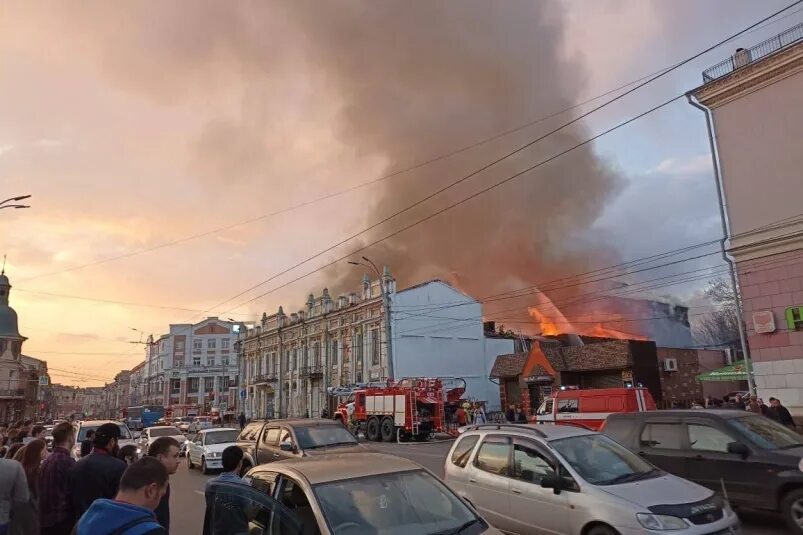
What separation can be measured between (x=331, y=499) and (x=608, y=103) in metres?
11.4

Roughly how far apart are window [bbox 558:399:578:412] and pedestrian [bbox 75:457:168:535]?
21.2 meters

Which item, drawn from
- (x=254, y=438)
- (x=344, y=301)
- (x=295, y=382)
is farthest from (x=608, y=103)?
(x=295, y=382)

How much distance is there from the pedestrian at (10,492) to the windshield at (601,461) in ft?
18.0

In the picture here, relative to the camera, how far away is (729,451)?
315 inches

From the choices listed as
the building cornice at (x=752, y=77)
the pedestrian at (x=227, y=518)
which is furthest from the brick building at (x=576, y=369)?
the pedestrian at (x=227, y=518)

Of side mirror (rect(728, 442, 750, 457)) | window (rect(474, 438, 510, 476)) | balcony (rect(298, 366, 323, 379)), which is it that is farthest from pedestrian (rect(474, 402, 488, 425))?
window (rect(474, 438, 510, 476))

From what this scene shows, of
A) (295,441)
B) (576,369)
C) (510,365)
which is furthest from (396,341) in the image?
(295,441)

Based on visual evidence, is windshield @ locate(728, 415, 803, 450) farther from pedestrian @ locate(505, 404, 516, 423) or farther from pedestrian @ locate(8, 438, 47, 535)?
pedestrian @ locate(505, 404, 516, 423)

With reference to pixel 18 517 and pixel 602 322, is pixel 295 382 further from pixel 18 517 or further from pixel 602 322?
pixel 18 517

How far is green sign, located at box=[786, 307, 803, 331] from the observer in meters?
16.8

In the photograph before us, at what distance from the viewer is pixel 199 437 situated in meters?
18.4

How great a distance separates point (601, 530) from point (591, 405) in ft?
54.3

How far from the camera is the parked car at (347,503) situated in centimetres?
417

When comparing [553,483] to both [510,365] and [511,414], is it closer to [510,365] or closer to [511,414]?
[511,414]
